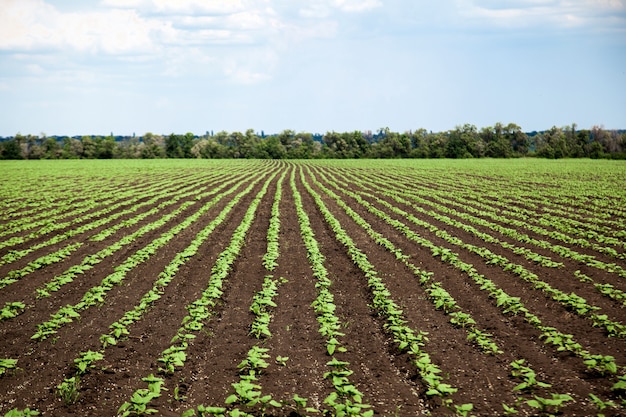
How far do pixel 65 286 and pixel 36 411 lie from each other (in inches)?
225

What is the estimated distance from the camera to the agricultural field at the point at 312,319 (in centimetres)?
631

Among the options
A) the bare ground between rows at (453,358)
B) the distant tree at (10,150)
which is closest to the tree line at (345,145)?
the distant tree at (10,150)

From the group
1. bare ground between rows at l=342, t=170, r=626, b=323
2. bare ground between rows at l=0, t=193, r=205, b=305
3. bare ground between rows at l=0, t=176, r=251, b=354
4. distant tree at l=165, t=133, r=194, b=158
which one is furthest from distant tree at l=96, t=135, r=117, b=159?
bare ground between rows at l=342, t=170, r=626, b=323

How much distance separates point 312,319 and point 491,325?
3532 mm

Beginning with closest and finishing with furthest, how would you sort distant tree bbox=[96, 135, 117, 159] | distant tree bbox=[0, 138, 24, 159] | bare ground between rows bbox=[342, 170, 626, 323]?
bare ground between rows bbox=[342, 170, 626, 323], distant tree bbox=[0, 138, 24, 159], distant tree bbox=[96, 135, 117, 159]

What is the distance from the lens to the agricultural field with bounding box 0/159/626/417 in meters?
6.31

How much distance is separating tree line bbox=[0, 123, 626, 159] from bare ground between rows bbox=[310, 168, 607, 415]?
Answer: 109741mm

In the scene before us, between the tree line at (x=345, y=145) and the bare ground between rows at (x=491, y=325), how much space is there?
110 metres

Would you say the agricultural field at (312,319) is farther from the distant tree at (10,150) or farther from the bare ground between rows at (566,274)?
the distant tree at (10,150)

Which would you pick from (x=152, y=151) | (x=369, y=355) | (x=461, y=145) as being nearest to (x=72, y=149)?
(x=152, y=151)

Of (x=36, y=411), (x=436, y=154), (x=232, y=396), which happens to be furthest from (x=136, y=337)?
(x=436, y=154)

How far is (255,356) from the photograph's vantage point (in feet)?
24.2

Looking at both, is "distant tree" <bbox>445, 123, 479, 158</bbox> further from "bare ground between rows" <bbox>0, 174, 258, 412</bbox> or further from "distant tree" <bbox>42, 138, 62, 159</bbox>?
"bare ground between rows" <bbox>0, 174, 258, 412</bbox>

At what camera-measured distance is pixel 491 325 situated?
869cm
